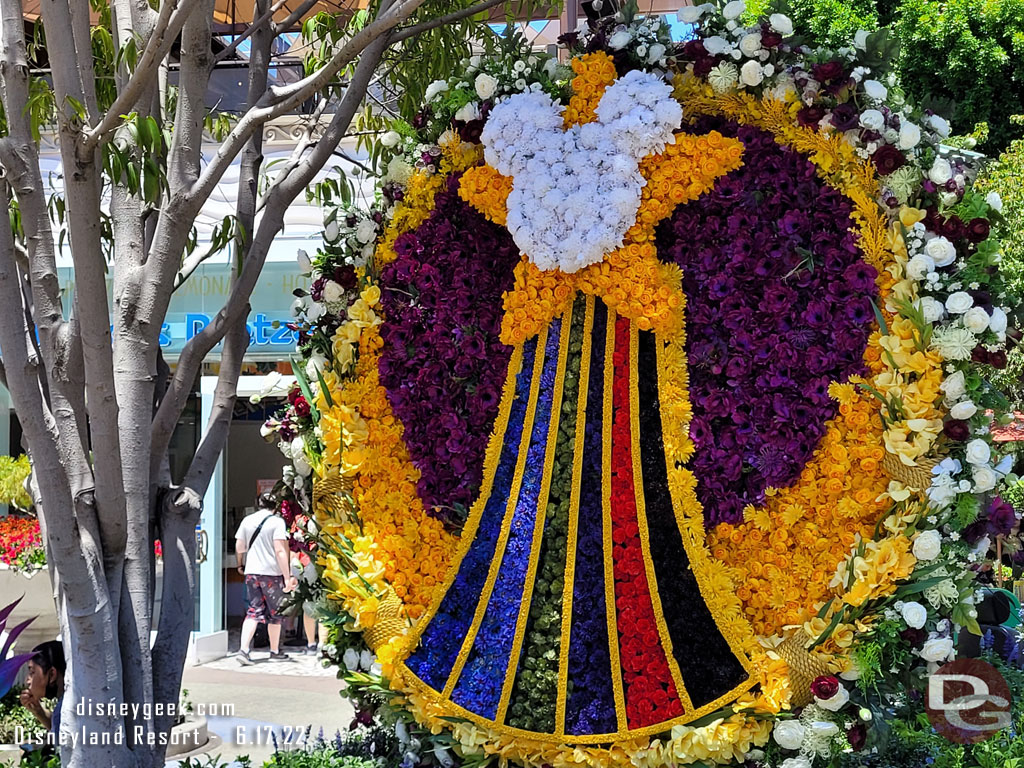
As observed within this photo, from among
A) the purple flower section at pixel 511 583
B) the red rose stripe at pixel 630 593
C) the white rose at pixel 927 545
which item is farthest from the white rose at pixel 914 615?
the purple flower section at pixel 511 583

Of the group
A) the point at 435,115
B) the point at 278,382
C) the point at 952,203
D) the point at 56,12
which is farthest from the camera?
the point at 278,382

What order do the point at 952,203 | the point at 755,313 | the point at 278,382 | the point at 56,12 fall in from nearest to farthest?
the point at 56,12 < the point at 952,203 < the point at 755,313 < the point at 278,382

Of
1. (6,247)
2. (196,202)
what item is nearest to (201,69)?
(196,202)

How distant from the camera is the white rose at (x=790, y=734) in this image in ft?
11.4

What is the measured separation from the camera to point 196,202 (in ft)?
11.7

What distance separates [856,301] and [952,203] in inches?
18.1

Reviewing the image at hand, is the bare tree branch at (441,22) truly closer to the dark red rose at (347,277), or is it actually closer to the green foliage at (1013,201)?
the dark red rose at (347,277)

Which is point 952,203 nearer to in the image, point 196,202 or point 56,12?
point 196,202

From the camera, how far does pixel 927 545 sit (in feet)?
11.1

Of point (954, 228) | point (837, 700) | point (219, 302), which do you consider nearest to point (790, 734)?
point (837, 700)

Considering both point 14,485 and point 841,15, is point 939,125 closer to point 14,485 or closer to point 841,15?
point 841,15

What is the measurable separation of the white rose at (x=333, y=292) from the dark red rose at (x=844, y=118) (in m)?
2.07

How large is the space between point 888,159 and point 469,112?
1.61 metres

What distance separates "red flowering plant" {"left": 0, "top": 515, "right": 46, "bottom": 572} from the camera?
8.46m
